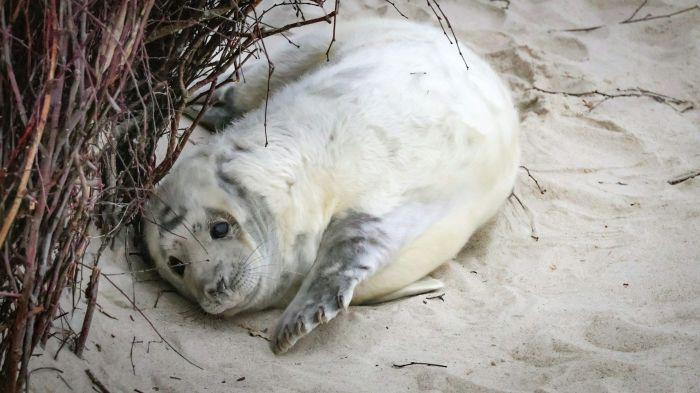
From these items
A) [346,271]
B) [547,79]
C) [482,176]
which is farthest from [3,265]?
[547,79]

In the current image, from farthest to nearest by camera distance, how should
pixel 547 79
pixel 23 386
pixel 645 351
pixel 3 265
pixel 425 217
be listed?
1. pixel 547 79
2. pixel 425 217
3. pixel 645 351
4. pixel 23 386
5. pixel 3 265

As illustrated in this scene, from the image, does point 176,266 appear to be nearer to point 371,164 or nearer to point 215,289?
point 215,289

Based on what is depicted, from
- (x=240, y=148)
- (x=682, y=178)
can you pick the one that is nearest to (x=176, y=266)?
(x=240, y=148)

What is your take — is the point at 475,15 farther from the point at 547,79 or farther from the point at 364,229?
the point at 364,229

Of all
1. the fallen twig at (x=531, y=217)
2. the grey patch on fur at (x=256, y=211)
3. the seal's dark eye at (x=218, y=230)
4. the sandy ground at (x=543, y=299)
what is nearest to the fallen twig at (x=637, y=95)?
the sandy ground at (x=543, y=299)

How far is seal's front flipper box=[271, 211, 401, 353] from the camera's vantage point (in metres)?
3.43

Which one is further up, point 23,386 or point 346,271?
point 23,386

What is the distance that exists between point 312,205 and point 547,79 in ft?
8.24

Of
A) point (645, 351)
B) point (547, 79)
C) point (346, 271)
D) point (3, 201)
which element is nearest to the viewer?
point (3, 201)

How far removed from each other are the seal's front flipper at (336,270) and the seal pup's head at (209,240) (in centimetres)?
22

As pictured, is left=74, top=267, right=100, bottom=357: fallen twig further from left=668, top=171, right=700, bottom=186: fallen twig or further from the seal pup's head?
left=668, top=171, right=700, bottom=186: fallen twig

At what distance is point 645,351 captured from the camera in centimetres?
330

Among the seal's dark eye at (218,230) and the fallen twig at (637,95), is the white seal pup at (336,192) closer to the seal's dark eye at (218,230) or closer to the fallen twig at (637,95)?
the seal's dark eye at (218,230)

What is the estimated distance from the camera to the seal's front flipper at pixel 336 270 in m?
3.43
